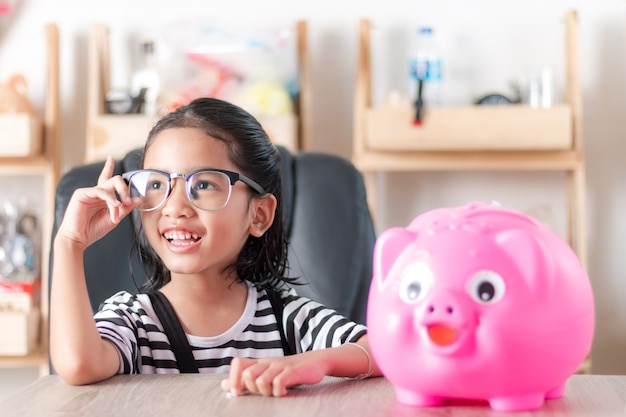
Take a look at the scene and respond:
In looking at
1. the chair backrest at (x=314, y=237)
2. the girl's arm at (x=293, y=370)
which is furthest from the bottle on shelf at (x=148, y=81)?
the girl's arm at (x=293, y=370)

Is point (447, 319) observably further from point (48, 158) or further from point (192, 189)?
point (48, 158)

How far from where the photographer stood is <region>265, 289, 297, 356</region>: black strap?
1424mm

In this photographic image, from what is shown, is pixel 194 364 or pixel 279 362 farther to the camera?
pixel 194 364

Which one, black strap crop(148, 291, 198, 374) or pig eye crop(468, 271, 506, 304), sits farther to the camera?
black strap crop(148, 291, 198, 374)

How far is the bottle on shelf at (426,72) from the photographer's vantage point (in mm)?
2676

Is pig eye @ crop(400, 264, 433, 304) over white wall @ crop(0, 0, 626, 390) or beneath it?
beneath

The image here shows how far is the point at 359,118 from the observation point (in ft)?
9.05

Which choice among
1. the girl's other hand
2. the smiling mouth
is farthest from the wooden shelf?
the girl's other hand

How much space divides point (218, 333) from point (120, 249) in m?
0.34

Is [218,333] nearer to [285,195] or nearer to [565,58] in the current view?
[285,195]

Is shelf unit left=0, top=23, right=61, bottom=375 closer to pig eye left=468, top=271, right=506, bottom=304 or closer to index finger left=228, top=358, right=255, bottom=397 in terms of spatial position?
index finger left=228, top=358, right=255, bottom=397

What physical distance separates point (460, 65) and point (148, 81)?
0.99m

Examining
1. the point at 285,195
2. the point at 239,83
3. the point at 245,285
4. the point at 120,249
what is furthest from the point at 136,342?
the point at 239,83

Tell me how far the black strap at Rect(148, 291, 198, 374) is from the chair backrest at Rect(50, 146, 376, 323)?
0.85 feet
